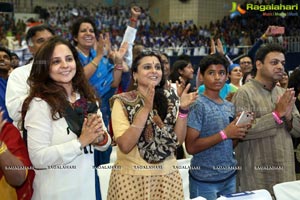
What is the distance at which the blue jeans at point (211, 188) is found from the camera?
2287 millimetres

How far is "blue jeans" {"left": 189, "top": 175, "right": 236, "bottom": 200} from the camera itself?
90.0 inches

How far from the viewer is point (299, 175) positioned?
2723 mm

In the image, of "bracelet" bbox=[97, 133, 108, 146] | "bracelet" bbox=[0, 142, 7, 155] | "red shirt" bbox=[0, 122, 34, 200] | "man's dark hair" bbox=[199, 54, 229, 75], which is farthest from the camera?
"man's dark hair" bbox=[199, 54, 229, 75]

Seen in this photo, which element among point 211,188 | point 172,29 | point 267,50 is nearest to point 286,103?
point 267,50

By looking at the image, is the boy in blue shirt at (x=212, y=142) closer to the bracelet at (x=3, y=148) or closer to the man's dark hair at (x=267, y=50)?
the man's dark hair at (x=267, y=50)

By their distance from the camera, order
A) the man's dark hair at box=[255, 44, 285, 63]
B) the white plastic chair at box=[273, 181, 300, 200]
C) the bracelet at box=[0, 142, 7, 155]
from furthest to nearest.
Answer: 1. the man's dark hair at box=[255, 44, 285, 63]
2. the white plastic chair at box=[273, 181, 300, 200]
3. the bracelet at box=[0, 142, 7, 155]

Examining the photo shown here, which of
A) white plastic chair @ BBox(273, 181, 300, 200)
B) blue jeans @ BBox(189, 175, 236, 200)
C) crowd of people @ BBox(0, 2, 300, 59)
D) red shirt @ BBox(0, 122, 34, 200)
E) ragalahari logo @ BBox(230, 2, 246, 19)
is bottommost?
blue jeans @ BBox(189, 175, 236, 200)

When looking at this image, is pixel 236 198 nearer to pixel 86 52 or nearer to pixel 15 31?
pixel 86 52

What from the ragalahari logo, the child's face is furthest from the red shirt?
the ragalahari logo

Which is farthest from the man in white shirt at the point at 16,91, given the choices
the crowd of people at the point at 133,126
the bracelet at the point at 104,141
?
the bracelet at the point at 104,141

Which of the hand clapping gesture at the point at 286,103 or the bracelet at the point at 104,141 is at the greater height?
the hand clapping gesture at the point at 286,103

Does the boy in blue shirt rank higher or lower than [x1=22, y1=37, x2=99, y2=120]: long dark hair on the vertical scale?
lower

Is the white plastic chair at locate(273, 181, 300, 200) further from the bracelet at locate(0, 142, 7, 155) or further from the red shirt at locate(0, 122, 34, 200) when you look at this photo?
the bracelet at locate(0, 142, 7, 155)

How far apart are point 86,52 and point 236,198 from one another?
157 centimetres
